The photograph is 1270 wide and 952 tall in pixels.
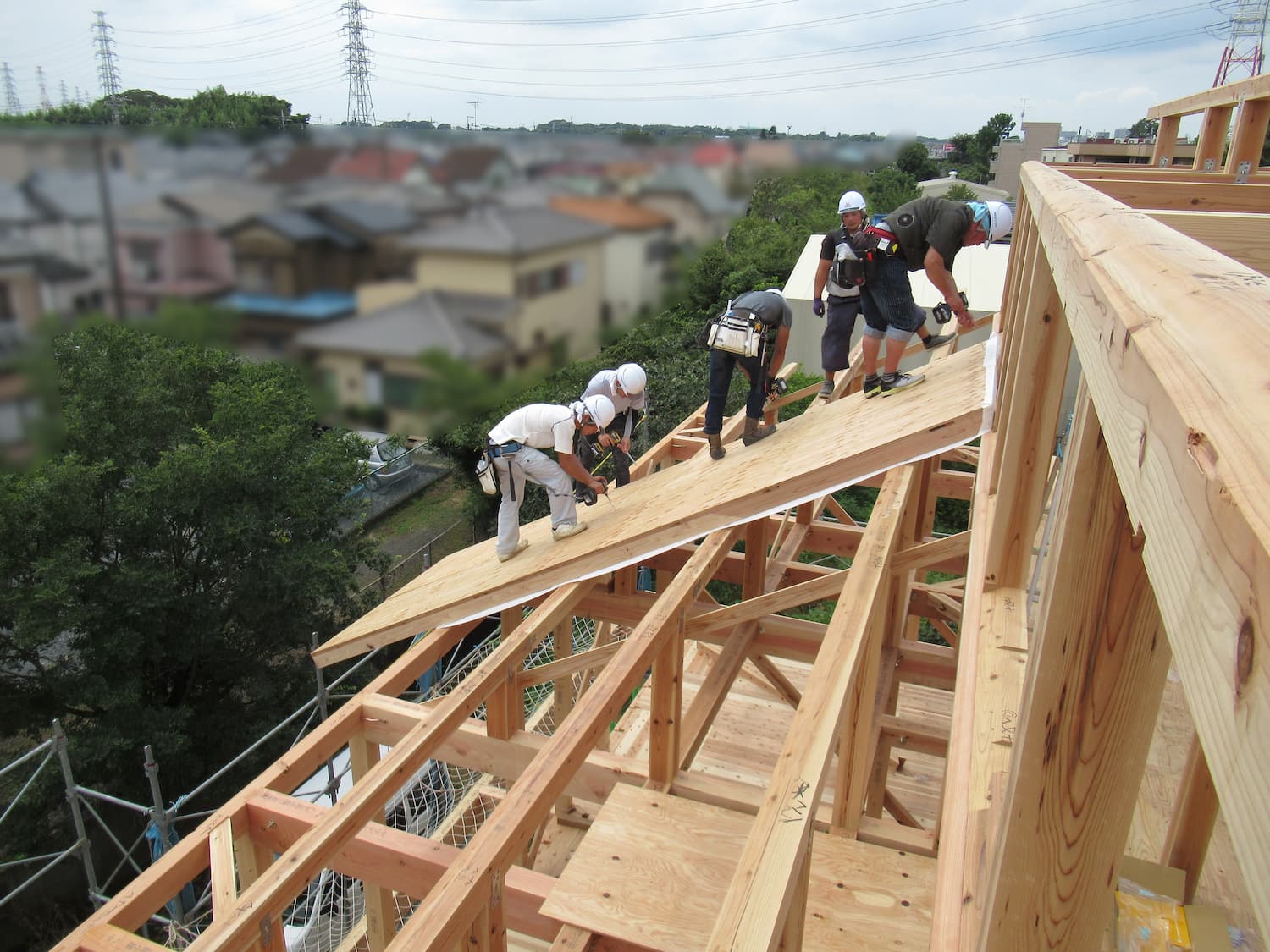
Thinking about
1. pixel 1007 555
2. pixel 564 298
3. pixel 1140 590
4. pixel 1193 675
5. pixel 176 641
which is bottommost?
pixel 176 641

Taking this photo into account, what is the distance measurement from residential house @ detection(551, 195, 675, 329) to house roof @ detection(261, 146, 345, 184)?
710 centimetres

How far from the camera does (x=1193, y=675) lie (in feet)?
2.01

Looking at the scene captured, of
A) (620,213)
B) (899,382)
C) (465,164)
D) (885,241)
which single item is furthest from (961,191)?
(899,382)

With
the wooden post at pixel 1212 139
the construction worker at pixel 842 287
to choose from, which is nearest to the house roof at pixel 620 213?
the wooden post at pixel 1212 139

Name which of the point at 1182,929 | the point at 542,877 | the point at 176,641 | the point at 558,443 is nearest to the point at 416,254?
the point at 176,641

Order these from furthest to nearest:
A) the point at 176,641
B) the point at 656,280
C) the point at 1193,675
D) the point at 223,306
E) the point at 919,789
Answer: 1. the point at 656,280
2. the point at 223,306
3. the point at 176,641
4. the point at 919,789
5. the point at 1193,675

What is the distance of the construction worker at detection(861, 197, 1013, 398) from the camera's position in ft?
18.2

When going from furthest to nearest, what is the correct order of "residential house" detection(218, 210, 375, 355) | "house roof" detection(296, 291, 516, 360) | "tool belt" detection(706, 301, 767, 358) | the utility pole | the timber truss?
"house roof" detection(296, 291, 516, 360) < "residential house" detection(218, 210, 375, 355) < the utility pole < "tool belt" detection(706, 301, 767, 358) < the timber truss

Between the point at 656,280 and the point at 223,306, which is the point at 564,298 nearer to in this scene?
the point at 656,280

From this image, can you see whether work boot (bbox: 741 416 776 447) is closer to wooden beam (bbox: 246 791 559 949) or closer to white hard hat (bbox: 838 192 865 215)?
white hard hat (bbox: 838 192 865 215)

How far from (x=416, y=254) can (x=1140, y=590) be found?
22.5 meters

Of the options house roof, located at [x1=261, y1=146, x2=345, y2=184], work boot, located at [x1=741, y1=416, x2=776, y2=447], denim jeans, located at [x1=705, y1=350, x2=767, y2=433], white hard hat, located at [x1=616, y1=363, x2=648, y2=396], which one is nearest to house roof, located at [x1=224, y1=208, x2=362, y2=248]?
house roof, located at [x1=261, y1=146, x2=345, y2=184]

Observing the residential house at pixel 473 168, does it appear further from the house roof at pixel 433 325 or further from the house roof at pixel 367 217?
the house roof at pixel 433 325

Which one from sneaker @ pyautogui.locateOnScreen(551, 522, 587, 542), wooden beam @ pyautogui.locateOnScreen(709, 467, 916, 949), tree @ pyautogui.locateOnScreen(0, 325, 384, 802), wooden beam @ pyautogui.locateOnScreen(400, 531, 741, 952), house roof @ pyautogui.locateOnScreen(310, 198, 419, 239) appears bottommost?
tree @ pyautogui.locateOnScreen(0, 325, 384, 802)
